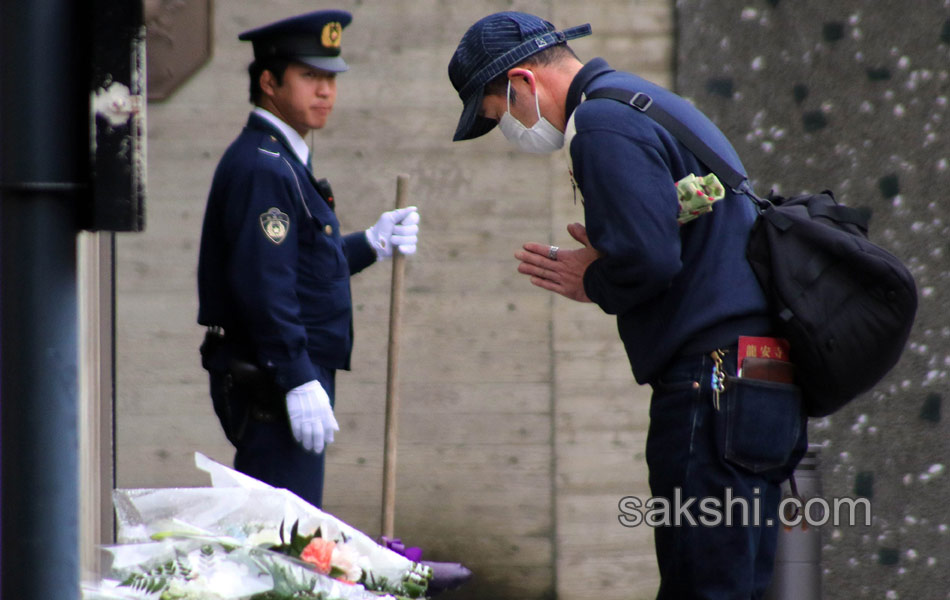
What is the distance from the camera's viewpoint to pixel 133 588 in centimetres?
257

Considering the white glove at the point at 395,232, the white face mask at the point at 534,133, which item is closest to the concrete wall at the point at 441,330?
the white glove at the point at 395,232

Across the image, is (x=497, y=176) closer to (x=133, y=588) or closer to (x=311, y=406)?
(x=311, y=406)

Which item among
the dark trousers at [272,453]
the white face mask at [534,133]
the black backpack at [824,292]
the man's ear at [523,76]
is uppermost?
the man's ear at [523,76]

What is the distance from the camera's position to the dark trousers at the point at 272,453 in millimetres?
3773

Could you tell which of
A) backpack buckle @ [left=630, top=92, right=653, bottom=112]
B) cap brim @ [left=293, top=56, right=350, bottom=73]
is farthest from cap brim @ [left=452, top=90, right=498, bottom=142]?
cap brim @ [left=293, top=56, right=350, bottom=73]

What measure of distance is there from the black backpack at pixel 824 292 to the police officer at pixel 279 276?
1.26 metres

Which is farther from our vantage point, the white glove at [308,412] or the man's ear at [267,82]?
the man's ear at [267,82]

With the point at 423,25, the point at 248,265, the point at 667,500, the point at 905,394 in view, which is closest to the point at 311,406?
the point at 248,265

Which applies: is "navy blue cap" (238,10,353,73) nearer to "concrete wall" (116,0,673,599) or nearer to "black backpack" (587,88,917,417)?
"concrete wall" (116,0,673,599)

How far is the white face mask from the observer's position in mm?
3086

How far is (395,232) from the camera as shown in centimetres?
443

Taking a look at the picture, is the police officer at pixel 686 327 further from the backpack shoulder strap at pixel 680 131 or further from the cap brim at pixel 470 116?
the cap brim at pixel 470 116

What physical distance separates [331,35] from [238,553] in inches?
77.8

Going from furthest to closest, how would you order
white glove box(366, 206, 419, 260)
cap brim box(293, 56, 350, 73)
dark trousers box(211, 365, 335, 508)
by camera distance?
white glove box(366, 206, 419, 260) < cap brim box(293, 56, 350, 73) < dark trousers box(211, 365, 335, 508)
